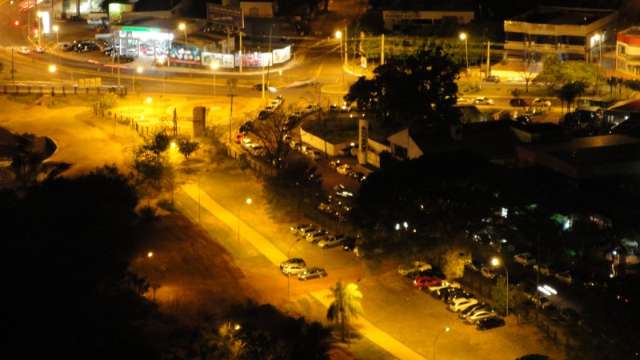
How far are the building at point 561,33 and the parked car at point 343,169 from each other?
1039 cm

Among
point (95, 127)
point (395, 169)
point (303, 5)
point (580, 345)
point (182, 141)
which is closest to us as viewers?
point (580, 345)

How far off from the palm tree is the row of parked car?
51.7 inches

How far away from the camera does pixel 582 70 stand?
25.8 metres

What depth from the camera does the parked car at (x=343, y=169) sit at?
2002cm

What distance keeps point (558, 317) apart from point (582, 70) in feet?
44.6

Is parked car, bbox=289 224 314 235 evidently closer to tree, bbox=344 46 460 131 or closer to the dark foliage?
the dark foliage

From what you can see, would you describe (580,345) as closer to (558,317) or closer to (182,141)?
(558,317)

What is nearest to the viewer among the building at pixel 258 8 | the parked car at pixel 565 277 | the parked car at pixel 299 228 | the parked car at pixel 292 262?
the parked car at pixel 565 277

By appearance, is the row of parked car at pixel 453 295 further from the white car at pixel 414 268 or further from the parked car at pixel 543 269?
the parked car at pixel 543 269

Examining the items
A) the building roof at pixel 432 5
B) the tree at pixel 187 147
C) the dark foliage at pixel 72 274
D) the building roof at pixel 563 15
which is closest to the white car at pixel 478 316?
the dark foliage at pixel 72 274

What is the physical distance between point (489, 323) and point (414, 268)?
2003mm

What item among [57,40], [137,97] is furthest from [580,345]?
[57,40]

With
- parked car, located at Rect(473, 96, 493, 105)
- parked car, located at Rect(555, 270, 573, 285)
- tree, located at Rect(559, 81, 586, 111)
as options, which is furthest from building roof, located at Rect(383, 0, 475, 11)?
parked car, located at Rect(555, 270, 573, 285)

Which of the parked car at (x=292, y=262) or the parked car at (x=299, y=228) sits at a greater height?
the parked car at (x=299, y=228)
